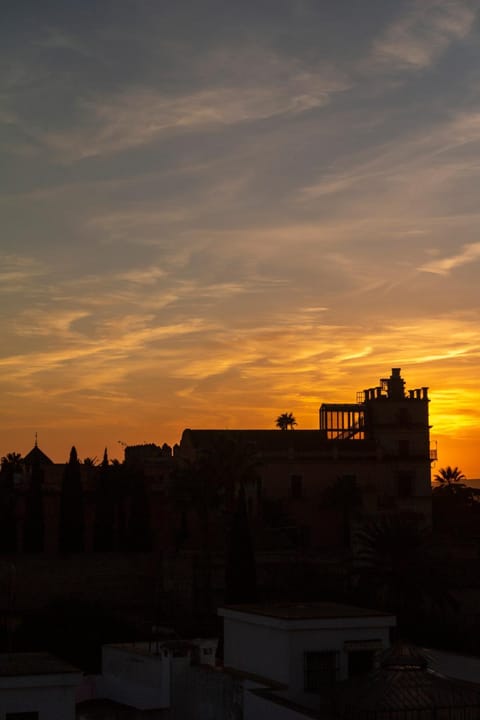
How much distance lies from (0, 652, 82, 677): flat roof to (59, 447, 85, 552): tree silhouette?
28.6m

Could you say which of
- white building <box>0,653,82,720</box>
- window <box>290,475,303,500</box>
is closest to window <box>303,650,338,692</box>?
white building <box>0,653,82,720</box>

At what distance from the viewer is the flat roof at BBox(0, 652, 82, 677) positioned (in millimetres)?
24344

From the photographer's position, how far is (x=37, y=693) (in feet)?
79.6

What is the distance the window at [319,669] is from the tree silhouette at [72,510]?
105 ft

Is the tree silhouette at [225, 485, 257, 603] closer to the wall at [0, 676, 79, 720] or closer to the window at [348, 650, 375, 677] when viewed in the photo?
the window at [348, 650, 375, 677]

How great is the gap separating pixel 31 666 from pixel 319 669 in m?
6.24

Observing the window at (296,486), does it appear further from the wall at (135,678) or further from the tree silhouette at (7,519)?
the wall at (135,678)

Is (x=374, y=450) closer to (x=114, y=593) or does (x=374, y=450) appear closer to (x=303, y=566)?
(x=303, y=566)

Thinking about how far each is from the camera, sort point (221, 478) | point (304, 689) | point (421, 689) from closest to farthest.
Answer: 1. point (421, 689)
2. point (304, 689)
3. point (221, 478)

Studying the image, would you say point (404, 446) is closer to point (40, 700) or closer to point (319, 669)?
point (319, 669)

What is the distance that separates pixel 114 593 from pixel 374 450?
904 inches

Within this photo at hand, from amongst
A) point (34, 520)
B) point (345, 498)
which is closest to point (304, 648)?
point (34, 520)

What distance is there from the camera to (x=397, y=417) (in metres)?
72.4

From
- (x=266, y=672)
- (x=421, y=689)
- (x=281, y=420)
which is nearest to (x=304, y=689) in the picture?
(x=266, y=672)
